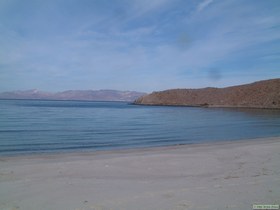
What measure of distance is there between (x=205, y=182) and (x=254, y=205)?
2.30 m

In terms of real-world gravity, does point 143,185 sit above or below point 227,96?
below

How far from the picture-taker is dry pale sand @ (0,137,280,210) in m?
6.20

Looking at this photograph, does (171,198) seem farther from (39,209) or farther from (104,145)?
(104,145)

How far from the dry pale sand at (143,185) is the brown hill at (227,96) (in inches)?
3927

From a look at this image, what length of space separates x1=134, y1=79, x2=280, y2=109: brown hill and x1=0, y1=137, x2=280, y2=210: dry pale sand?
99.8 metres

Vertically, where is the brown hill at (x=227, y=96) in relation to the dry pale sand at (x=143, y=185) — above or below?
above

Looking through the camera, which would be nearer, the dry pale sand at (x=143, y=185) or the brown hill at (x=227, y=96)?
the dry pale sand at (x=143, y=185)

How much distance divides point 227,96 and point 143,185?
128780 millimetres

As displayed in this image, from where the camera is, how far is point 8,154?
15.7 m

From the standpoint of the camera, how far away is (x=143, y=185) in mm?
7984

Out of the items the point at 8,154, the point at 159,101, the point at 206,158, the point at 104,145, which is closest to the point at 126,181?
the point at 206,158

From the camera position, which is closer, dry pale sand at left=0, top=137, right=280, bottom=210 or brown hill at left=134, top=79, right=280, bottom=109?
dry pale sand at left=0, top=137, right=280, bottom=210

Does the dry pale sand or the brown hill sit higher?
the brown hill

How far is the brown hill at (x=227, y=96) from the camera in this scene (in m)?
110
